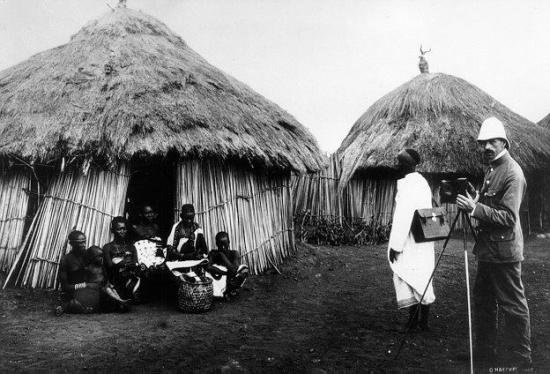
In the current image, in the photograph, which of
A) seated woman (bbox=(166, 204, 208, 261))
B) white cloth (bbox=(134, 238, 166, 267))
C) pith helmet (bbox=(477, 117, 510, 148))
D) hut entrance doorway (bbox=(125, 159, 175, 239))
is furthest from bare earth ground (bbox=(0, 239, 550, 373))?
hut entrance doorway (bbox=(125, 159, 175, 239))

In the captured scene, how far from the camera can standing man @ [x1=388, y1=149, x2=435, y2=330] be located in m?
4.24

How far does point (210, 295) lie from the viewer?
507 cm

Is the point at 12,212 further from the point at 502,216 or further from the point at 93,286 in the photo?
the point at 502,216

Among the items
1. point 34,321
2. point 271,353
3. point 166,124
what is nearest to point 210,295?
point 271,353

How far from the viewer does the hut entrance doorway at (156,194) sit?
7.41 m

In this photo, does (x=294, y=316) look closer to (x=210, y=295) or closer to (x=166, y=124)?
(x=210, y=295)

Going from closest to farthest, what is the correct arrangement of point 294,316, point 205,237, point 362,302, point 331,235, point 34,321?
point 34,321 < point 294,316 < point 362,302 < point 205,237 < point 331,235

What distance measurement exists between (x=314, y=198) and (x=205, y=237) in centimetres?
484

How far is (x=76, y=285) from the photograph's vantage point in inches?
194

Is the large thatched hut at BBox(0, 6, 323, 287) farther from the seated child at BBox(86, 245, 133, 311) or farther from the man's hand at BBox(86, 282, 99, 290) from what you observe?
the man's hand at BBox(86, 282, 99, 290)

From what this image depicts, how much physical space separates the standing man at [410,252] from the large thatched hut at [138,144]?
242 centimetres

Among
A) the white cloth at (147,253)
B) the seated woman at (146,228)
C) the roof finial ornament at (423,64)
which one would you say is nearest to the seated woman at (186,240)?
the white cloth at (147,253)

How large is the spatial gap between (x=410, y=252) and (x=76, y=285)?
11.7 ft

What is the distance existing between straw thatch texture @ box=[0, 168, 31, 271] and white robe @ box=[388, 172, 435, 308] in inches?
188
